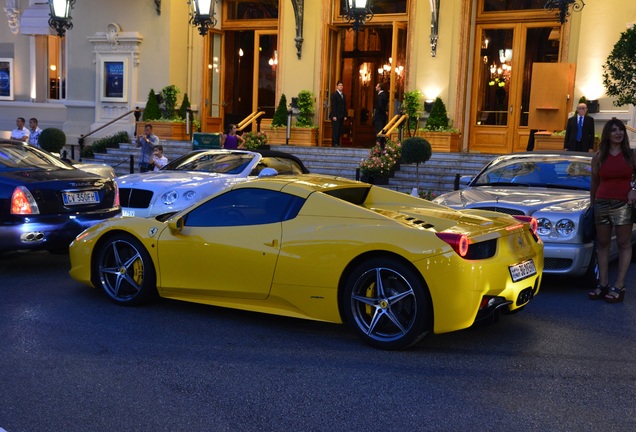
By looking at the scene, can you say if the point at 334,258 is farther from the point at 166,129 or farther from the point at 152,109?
the point at 152,109

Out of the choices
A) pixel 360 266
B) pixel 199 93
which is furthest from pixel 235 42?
pixel 360 266

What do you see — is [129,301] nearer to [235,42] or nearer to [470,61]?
[470,61]

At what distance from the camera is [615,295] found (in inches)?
312

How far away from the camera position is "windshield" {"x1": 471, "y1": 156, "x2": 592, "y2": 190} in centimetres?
966

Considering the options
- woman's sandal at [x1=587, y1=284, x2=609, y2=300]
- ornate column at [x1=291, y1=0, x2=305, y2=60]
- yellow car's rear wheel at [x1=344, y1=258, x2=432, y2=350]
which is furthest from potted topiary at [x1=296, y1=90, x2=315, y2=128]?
yellow car's rear wheel at [x1=344, y1=258, x2=432, y2=350]

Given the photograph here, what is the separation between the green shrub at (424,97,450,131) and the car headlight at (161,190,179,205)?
1065cm

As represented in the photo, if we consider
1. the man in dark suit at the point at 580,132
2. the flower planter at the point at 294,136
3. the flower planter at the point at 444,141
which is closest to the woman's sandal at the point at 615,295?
the man in dark suit at the point at 580,132

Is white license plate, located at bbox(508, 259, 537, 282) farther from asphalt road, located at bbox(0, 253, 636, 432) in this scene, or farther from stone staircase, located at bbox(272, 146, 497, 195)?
stone staircase, located at bbox(272, 146, 497, 195)

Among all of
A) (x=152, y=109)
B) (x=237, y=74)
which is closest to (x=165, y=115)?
(x=152, y=109)

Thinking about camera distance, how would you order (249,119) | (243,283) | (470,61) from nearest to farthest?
(243,283) → (470,61) → (249,119)

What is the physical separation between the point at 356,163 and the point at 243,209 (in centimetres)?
1286

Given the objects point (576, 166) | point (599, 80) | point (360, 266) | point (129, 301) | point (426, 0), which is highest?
point (426, 0)

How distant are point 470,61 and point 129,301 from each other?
15518 mm

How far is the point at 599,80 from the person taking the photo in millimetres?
18281
